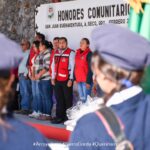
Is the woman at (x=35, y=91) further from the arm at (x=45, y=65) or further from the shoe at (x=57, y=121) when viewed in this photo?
the shoe at (x=57, y=121)

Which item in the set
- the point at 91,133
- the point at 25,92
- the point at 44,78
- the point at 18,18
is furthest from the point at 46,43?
the point at 91,133

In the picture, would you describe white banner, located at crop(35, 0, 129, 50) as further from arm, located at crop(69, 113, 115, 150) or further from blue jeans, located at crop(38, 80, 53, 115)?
arm, located at crop(69, 113, 115, 150)

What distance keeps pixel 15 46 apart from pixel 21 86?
6900mm

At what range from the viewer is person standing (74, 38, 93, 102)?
21.6ft

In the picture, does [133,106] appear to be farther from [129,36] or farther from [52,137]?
[52,137]

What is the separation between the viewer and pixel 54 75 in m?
7.01

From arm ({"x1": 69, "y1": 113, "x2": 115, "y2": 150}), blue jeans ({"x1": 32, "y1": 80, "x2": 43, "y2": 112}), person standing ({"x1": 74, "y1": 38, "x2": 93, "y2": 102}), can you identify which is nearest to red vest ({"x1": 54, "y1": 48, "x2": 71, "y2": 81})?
person standing ({"x1": 74, "y1": 38, "x2": 93, "y2": 102})

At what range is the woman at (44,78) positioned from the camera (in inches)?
283

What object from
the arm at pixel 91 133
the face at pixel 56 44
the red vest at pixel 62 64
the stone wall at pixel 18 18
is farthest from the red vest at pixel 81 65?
the arm at pixel 91 133

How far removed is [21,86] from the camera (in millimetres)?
8266

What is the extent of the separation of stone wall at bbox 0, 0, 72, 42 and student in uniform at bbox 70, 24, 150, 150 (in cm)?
689

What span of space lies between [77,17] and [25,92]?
5.53ft

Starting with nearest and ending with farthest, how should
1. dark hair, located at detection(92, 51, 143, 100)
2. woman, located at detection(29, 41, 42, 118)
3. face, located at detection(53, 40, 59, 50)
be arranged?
dark hair, located at detection(92, 51, 143, 100) < face, located at detection(53, 40, 59, 50) < woman, located at detection(29, 41, 42, 118)

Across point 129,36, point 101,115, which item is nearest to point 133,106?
point 101,115
